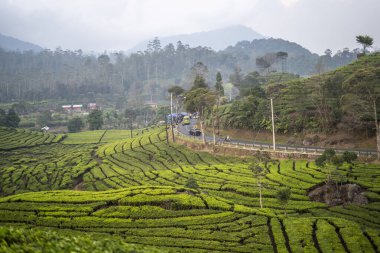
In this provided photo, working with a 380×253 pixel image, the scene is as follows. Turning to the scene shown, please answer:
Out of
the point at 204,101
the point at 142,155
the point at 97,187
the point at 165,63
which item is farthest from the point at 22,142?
the point at 165,63

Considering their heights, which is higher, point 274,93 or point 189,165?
point 274,93

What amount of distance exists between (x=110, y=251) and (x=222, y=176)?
101ft

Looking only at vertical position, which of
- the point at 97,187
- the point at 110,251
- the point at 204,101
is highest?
the point at 204,101

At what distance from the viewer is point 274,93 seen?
65.8 meters

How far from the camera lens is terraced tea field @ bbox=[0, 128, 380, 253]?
946 inches

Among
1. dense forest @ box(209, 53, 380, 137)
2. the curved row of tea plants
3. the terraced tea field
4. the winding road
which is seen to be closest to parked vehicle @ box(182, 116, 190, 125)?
the winding road

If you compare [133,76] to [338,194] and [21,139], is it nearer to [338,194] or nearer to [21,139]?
[21,139]

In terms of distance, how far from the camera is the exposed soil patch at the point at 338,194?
103ft

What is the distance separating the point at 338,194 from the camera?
3247cm

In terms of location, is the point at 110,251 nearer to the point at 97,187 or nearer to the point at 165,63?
the point at 97,187

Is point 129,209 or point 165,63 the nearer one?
point 129,209

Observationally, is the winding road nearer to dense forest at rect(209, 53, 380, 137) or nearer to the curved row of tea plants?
dense forest at rect(209, 53, 380, 137)

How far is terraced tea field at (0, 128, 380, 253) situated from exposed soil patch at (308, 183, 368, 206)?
67 cm

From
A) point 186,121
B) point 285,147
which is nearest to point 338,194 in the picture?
point 285,147
